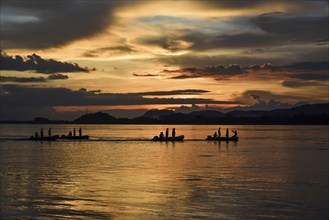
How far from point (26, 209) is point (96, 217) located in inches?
150

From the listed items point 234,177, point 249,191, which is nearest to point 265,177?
point 234,177

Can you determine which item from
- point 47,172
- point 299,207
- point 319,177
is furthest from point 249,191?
point 47,172

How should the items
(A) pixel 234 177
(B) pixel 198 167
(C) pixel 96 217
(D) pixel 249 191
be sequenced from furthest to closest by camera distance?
(B) pixel 198 167, (A) pixel 234 177, (D) pixel 249 191, (C) pixel 96 217

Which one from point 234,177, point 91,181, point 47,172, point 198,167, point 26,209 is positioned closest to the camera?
point 26,209

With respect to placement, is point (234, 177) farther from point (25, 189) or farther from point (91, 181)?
point (25, 189)

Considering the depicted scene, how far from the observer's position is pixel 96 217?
69.1 feet

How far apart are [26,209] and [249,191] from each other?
12347mm

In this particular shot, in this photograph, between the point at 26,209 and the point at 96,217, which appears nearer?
the point at 96,217

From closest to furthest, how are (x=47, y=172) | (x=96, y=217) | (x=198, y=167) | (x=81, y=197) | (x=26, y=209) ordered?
1. (x=96, y=217)
2. (x=26, y=209)
3. (x=81, y=197)
4. (x=47, y=172)
5. (x=198, y=167)

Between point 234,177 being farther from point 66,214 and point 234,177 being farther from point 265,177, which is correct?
point 66,214

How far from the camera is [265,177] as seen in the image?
114 ft

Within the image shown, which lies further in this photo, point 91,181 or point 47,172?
point 47,172

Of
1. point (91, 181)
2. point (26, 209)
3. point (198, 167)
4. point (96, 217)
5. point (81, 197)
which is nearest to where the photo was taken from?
point (96, 217)

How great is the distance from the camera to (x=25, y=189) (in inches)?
1128
